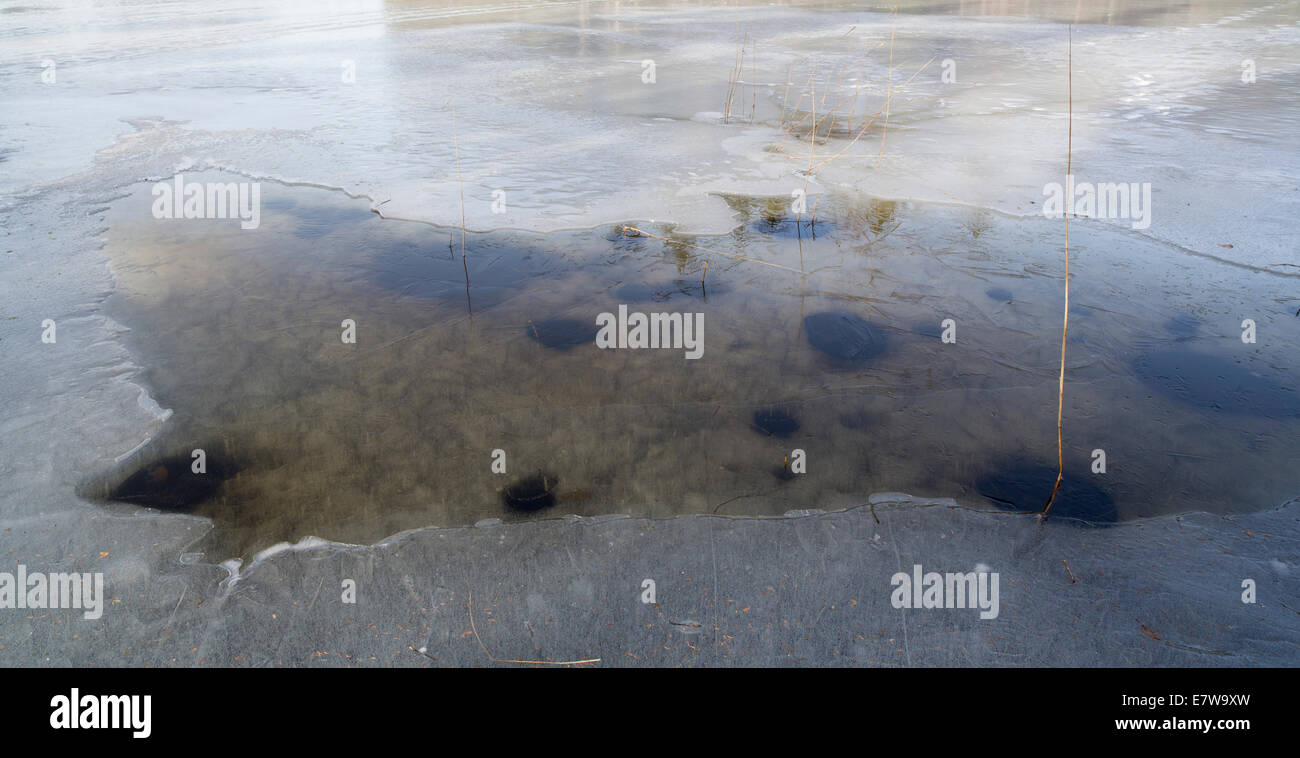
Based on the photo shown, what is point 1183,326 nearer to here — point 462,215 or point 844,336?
point 844,336

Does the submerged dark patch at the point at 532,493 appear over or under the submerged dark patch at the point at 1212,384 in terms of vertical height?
under

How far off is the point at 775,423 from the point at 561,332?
137cm

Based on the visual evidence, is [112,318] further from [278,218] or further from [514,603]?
[514,603]

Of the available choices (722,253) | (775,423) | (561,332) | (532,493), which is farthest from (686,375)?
(722,253)

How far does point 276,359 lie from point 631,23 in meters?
14.3

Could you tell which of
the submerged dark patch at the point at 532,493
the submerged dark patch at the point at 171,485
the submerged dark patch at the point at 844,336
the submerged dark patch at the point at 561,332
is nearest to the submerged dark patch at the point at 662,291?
the submerged dark patch at the point at 561,332

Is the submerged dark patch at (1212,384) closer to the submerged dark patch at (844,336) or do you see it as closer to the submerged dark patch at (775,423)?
the submerged dark patch at (844,336)

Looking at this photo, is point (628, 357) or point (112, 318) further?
point (112, 318)

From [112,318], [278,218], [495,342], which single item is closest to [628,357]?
[495,342]

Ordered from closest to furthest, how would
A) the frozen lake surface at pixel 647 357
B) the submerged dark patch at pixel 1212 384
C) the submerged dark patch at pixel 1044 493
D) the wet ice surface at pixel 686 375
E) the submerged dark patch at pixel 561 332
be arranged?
the frozen lake surface at pixel 647 357, the submerged dark patch at pixel 1044 493, the wet ice surface at pixel 686 375, the submerged dark patch at pixel 1212 384, the submerged dark patch at pixel 561 332

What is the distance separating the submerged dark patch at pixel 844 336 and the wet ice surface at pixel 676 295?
2 cm

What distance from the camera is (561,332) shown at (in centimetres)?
402

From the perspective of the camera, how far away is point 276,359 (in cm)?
375

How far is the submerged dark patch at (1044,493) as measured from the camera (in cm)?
273
